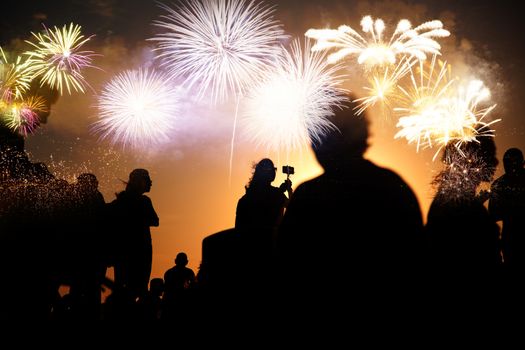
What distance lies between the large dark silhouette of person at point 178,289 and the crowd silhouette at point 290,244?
3 cm

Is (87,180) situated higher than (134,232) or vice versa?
(87,180)

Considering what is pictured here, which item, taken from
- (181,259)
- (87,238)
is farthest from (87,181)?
(181,259)

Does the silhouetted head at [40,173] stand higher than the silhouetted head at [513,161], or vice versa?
the silhouetted head at [40,173]

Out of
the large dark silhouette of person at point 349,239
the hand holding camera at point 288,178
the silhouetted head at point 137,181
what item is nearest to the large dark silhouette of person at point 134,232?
the silhouetted head at point 137,181

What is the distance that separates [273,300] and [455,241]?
265 centimetres

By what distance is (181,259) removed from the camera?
23.9 feet

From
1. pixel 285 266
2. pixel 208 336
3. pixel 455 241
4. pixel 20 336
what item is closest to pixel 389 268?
pixel 285 266

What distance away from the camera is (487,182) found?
5.67m

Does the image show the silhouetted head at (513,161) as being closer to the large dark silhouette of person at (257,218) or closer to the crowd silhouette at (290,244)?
the crowd silhouette at (290,244)

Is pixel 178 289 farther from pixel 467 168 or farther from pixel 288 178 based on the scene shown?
pixel 467 168

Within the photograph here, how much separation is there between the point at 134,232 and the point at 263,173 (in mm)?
2726

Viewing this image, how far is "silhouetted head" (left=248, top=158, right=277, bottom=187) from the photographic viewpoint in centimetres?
546

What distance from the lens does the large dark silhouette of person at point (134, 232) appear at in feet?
21.2

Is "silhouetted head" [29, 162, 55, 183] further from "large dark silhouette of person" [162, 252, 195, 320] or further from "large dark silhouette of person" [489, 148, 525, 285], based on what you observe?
"large dark silhouette of person" [489, 148, 525, 285]
